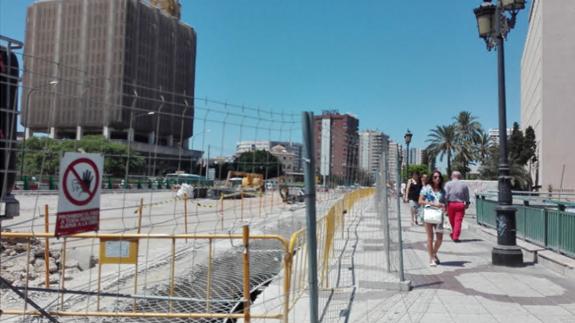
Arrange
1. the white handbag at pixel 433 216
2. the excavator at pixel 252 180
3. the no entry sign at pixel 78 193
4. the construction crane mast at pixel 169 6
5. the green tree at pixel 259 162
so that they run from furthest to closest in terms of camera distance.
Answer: the construction crane mast at pixel 169 6 < the excavator at pixel 252 180 < the green tree at pixel 259 162 < the white handbag at pixel 433 216 < the no entry sign at pixel 78 193

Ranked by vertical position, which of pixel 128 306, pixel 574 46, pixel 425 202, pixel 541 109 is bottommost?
pixel 128 306

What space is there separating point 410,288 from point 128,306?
3.96 meters

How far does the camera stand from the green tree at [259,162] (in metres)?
10.6

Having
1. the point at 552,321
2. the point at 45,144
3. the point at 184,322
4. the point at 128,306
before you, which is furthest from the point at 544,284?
the point at 45,144

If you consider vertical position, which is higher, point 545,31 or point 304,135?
point 545,31

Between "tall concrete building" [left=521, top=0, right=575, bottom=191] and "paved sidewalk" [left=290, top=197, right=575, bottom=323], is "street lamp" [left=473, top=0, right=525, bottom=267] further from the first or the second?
"tall concrete building" [left=521, top=0, right=575, bottom=191]

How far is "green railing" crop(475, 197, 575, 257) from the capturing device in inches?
354

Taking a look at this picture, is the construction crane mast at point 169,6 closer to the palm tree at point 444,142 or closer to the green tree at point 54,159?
the palm tree at point 444,142

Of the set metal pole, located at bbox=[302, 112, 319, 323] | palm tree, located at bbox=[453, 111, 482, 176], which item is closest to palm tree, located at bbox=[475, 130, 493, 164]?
palm tree, located at bbox=[453, 111, 482, 176]

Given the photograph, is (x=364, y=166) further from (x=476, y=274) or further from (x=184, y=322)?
(x=184, y=322)

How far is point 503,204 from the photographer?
943cm

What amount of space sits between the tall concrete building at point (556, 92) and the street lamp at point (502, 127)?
200ft

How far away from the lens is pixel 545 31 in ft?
A: 217

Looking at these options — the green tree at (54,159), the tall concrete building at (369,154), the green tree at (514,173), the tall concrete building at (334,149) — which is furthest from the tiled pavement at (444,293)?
the green tree at (514,173)
